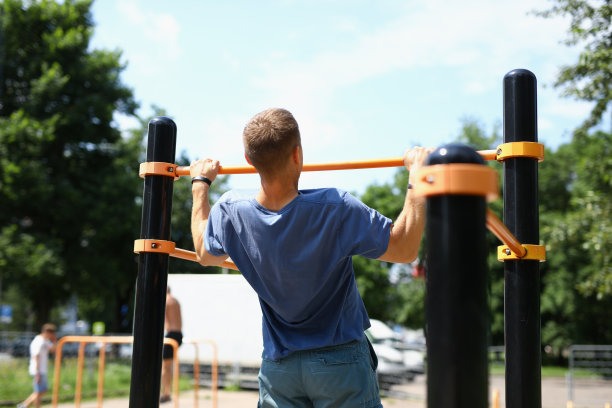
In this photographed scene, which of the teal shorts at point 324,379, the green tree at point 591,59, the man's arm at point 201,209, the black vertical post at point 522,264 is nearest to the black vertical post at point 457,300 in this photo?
the teal shorts at point 324,379

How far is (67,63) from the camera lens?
21.2 metres

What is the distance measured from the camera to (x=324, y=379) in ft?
5.37

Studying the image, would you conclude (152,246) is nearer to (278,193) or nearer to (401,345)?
(278,193)

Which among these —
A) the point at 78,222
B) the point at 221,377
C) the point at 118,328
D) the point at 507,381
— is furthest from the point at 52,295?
the point at 507,381

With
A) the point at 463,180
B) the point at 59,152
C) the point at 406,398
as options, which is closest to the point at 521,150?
the point at 463,180

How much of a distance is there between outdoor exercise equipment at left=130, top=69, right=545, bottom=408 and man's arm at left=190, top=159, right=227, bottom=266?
30 centimetres

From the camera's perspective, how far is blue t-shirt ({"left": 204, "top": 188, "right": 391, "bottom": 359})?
5.34 ft

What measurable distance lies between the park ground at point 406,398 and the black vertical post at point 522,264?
29.0ft

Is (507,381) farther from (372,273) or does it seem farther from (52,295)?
(372,273)

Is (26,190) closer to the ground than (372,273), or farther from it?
farther from it

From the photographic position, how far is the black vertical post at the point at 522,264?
6.79ft

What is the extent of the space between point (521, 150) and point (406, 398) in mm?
11839

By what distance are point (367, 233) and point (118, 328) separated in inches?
1140

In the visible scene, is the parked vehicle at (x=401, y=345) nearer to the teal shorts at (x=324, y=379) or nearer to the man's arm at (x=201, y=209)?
the man's arm at (x=201, y=209)
